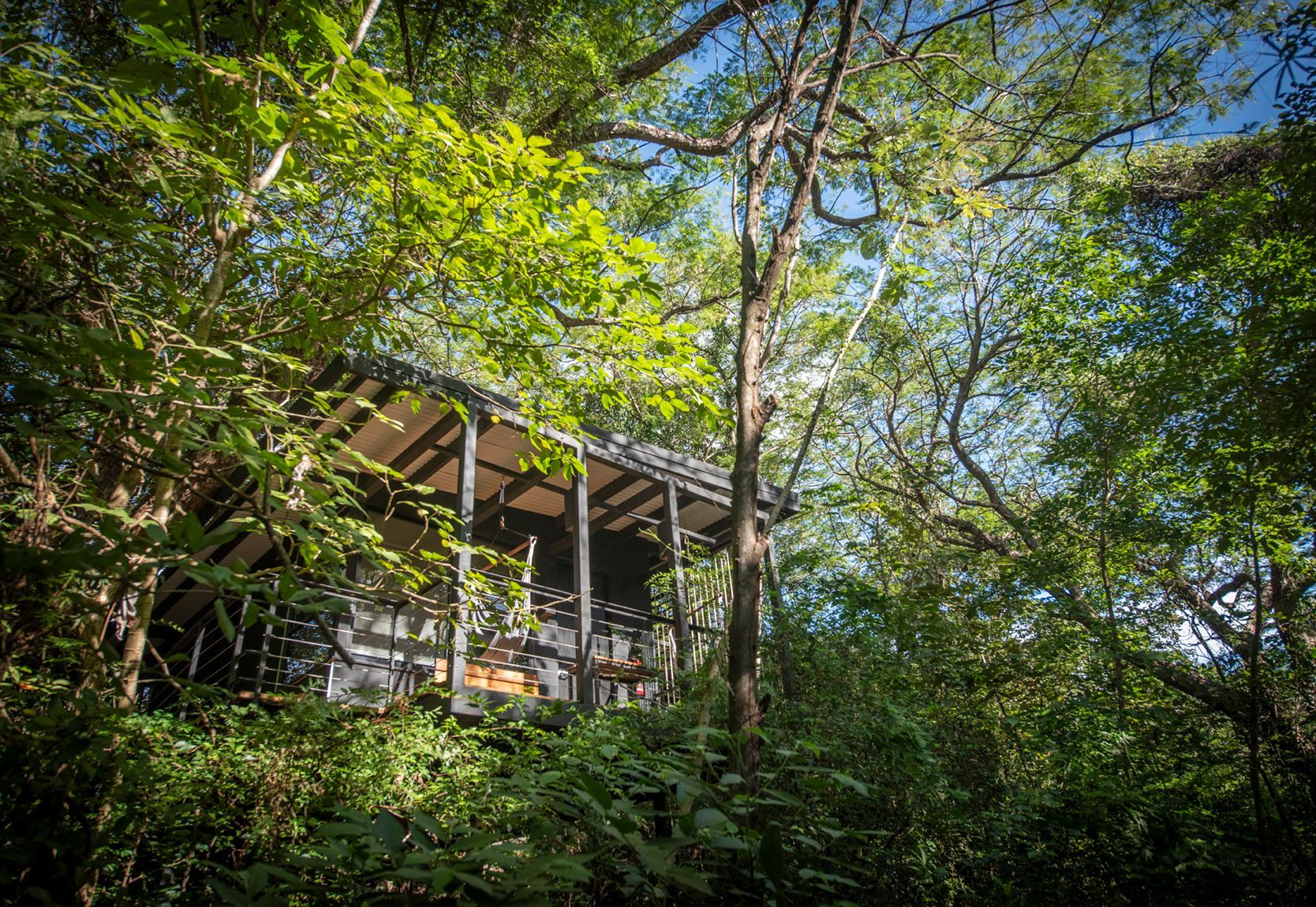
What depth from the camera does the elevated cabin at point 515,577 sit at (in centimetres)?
621

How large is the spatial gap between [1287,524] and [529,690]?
6.87 m

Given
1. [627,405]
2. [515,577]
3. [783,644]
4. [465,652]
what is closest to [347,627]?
[515,577]

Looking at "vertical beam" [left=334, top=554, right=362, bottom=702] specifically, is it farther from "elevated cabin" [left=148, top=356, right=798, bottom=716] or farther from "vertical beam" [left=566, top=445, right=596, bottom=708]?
"vertical beam" [left=566, top=445, right=596, bottom=708]

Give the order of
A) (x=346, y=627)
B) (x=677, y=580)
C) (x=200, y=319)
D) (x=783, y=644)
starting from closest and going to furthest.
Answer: (x=200, y=319)
(x=783, y=644)
(x=346, y=627)
(x=677, y=580)

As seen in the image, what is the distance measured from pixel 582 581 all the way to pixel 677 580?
1.26 m

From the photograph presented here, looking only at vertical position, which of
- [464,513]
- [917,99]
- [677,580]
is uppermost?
[917,99]

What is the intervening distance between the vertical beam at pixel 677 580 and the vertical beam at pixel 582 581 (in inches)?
39.3

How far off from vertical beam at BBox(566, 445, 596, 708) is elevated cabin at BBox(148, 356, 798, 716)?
19mm

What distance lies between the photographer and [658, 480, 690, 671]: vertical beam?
760 cm

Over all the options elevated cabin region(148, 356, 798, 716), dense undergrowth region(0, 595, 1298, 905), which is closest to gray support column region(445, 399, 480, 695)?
elevated cabin region(148, 356, 798, 716)

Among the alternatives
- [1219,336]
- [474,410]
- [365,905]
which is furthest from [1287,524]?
[365,905]

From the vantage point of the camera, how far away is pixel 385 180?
2.49 m

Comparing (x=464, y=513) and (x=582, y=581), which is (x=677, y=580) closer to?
(x=582, y=581)

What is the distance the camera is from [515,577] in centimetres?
575
